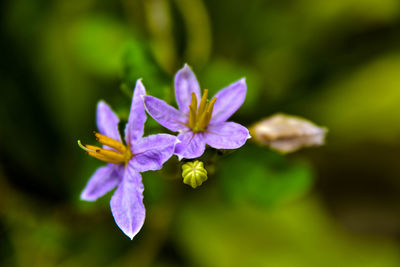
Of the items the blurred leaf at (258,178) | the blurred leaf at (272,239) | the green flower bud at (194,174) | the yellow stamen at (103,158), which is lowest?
the blurred leaf at (272,239)

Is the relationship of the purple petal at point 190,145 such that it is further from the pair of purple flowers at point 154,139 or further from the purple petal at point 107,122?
the purple petal at point 107,122

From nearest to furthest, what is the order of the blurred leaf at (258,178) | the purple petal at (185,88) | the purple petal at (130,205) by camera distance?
the purple petal at (130,205) < the purple petal at (185,88) < the blurred leaf at (258,178)

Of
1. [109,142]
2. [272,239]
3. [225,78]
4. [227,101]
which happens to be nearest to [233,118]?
[225,78]

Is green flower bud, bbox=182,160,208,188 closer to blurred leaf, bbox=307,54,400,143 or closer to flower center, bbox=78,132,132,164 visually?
flower center, bbox=78,132,132,164

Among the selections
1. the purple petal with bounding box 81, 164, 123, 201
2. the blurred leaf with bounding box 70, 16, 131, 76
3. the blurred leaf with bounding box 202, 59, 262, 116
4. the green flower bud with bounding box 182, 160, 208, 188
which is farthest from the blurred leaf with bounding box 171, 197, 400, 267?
the green flower bud with bounding box 182, 160, 208, 188

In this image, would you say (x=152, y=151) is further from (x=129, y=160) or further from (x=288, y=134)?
(x=288, y=134)

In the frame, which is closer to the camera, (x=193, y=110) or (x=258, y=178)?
(x=193, y=110)

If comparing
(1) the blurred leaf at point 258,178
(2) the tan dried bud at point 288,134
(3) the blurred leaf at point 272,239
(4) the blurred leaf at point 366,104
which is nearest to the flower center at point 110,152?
(2) the tan dried bud at point 288,134

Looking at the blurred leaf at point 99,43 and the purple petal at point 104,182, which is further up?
the blurred leaf at point 99,43
